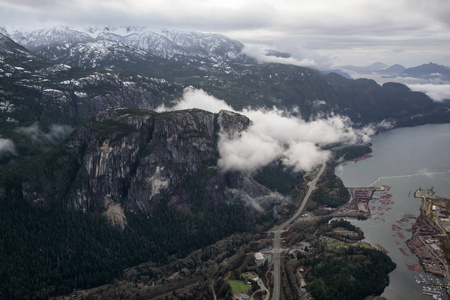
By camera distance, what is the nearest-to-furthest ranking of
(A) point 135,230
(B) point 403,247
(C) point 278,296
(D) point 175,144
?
(C) point 278,296, (B) point 403,247, (A) point 135,230, (D) point 175,144

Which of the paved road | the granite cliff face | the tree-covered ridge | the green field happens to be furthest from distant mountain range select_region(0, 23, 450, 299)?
the tree-covered ridge

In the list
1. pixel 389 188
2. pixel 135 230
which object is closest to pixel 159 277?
pixel 135 230

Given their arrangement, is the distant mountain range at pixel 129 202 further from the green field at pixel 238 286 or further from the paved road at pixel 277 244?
the paved road at pixel 277 244

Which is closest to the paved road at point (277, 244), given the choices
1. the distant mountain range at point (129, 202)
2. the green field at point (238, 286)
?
the distant mountain range at point (129, 202)

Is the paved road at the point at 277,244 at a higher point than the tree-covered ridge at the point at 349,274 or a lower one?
lower

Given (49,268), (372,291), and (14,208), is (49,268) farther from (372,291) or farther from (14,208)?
(372,291)

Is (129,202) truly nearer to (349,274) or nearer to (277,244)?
(277,244)

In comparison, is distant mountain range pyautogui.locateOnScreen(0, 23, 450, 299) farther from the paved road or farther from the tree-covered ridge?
the tree-covered ridge
